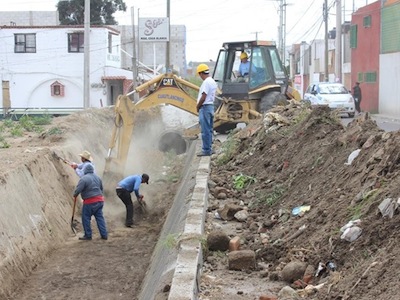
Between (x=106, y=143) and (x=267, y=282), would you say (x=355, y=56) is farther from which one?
(x=267, y=282)

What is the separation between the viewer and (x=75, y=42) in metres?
52.6

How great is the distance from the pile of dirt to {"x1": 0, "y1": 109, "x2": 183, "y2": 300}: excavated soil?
2.14m

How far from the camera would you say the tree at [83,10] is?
6644 centimetres

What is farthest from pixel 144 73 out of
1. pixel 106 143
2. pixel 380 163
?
pixel 380 163

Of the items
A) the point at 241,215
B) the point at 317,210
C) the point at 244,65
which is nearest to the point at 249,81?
the point at 244,65

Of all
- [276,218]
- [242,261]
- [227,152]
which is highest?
[227,152]

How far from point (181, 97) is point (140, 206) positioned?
2.90 metres

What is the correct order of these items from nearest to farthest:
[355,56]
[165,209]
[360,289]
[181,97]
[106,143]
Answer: [360,289] → [165,209] → [181,97] → [106,143] → [355,56]

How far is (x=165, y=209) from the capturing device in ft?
52.2

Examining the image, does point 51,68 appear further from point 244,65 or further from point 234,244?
point 234,244

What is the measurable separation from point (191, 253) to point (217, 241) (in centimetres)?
72

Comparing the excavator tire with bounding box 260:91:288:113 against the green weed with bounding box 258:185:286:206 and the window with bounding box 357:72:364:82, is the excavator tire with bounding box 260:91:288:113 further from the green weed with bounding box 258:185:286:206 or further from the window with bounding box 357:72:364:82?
the window with bounding box 357:72:364:82

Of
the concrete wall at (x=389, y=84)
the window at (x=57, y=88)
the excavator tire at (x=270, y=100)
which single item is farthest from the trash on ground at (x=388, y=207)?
the window at (x=57, y=88)

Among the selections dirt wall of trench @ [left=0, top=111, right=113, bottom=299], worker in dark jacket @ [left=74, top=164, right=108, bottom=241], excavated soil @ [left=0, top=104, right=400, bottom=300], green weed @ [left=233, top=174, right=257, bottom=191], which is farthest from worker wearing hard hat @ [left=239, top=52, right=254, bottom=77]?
green weed @ [left=233, top=174, right=257, bottom=191]
